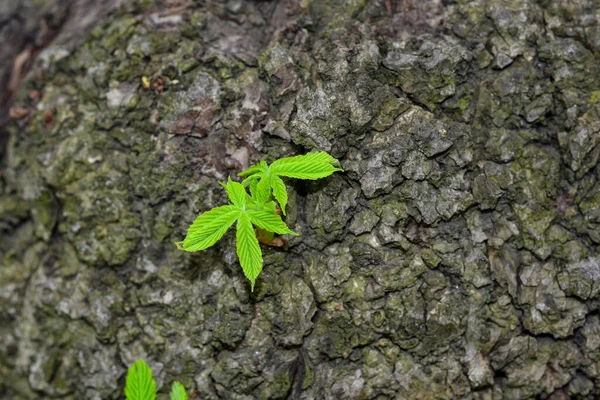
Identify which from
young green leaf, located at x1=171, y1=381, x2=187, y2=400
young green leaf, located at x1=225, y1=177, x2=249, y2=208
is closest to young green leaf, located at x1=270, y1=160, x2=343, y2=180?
young green leaf, located at x1=225, y1=177, x2=249, y2=208

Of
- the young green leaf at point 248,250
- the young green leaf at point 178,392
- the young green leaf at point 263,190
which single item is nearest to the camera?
the young green leaf at point 248,250

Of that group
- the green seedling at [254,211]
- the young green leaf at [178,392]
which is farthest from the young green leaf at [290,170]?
the young green leaf at [178,392]

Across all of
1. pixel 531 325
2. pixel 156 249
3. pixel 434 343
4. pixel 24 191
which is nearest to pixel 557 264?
pixel 531 325

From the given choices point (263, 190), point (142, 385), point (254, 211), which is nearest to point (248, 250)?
point (254, 211)

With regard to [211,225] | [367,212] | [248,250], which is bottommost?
[367,212]

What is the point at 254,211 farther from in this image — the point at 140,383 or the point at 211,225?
the point at 140,383

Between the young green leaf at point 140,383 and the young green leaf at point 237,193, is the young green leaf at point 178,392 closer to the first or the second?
the young green leaf at point 140,383
